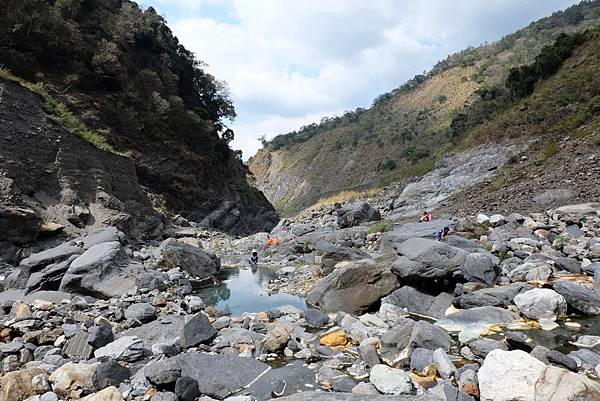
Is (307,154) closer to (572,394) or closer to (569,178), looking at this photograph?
(569,178)

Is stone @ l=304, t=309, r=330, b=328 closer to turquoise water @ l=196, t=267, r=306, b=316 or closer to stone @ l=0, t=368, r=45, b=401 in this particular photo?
turquoise water @ l=196, t=267, r=306, b=316

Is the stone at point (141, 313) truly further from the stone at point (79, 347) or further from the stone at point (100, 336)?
the stone at point (79, 347)

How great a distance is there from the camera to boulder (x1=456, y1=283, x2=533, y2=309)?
342 inches

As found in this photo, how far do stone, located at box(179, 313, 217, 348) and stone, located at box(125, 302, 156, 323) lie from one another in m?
1.65

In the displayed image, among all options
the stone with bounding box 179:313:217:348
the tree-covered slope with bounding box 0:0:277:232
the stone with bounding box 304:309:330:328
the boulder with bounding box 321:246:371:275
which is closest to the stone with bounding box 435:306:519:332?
the stone with bounding box 304:309:330:328

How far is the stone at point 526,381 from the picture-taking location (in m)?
4.18

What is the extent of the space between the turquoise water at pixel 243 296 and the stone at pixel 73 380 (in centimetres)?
478

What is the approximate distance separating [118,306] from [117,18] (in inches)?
1369

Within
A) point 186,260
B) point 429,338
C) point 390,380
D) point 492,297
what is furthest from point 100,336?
point 186,260

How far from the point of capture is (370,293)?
9789mm

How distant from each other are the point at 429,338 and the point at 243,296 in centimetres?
694

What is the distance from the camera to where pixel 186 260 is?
48.9ft

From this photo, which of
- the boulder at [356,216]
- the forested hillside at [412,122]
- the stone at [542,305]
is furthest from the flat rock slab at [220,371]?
the forested hillside at [412,122]

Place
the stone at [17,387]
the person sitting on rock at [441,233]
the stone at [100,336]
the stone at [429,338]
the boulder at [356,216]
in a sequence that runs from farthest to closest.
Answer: the boulder at [356,216] < the person sitting on rock at [441,233] < the stone at [100,336] < the stone at [429,338] < the stone at [17,387]
